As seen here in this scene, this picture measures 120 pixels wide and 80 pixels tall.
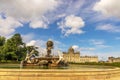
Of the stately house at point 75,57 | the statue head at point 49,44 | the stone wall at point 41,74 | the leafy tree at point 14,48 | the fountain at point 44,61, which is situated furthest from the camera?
the stately house at point 75,57

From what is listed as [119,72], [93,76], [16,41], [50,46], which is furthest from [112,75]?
[16,41]

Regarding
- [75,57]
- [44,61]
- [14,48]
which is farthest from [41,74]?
[75,57]

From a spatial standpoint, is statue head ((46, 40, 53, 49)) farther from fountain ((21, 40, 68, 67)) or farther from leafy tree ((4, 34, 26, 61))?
leafy tree ((4, 34, 26, 61))

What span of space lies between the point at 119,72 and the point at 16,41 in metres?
44.0

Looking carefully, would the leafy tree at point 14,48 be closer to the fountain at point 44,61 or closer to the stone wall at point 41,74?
the fountain at point 44,61

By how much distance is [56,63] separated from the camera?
23484 millimetres

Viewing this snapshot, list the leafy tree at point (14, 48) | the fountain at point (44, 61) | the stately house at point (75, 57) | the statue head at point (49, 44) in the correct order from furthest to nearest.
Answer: the stately house at point (75, 57), the leafy tree at point (14, 48), the statue head at point (49, 44), the fountain at point (44, 61)

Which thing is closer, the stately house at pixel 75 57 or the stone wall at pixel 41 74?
the stone wall at pixel 41 74

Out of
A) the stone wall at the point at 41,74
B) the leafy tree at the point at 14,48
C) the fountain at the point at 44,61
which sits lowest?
the stone wall at the point at 41,74

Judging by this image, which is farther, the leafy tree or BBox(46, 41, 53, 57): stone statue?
the leafy tree

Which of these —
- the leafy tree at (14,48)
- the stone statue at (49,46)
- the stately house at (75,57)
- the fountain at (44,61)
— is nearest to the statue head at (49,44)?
the stone statue at (49,46)

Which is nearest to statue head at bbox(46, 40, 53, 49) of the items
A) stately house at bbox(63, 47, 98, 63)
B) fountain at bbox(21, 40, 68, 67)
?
fountain at bbox(21, 40, 68, 67)

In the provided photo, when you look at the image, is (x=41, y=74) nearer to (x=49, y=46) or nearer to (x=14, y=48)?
(x=49, y=46)

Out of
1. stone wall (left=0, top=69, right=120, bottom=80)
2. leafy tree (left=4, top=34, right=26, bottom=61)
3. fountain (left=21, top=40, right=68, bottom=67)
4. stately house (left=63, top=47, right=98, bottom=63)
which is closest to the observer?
stone wall (left=0, top=69, right=120, bottom=80)
